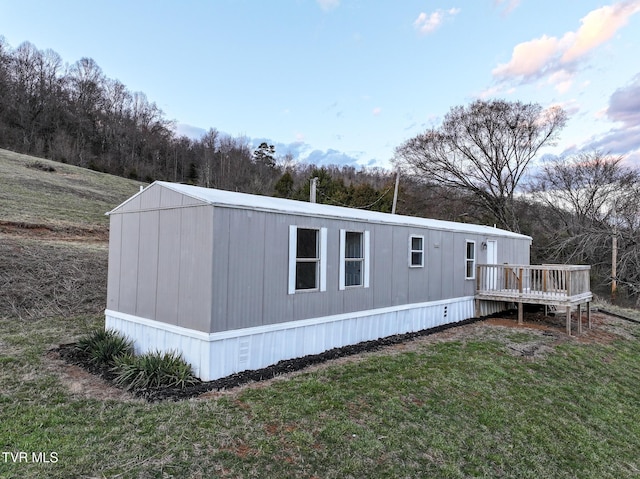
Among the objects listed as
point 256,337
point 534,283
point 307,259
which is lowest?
point 256,337

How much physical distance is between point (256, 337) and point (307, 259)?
Answer: 1575 mm

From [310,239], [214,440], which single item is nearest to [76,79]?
[310,239]

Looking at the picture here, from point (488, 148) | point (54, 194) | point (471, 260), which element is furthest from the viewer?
point (488, 148)

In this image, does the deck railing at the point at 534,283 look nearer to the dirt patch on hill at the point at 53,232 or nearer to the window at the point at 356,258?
the window at the point at 356,258

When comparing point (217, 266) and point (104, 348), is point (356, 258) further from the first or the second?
point (104, 348)

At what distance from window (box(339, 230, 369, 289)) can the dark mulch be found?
1.17 meters

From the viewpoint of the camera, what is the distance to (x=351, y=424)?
4137 mm

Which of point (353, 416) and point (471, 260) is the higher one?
point (471, 260)

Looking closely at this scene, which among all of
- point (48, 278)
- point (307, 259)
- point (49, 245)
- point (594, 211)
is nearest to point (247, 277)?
point (307, 259)

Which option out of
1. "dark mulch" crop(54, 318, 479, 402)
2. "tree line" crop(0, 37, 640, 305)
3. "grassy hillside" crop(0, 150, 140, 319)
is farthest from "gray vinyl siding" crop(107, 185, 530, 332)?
"tree line" crop(0, 37, 640, 305)

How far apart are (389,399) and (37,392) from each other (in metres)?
4.23

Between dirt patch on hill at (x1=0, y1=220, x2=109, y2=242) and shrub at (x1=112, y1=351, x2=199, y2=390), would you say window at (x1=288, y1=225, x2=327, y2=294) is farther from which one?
dirt patch on hill at (x1=0, y1=220, x2=109, y2=242)

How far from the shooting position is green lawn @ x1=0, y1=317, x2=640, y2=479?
3340 millimetres

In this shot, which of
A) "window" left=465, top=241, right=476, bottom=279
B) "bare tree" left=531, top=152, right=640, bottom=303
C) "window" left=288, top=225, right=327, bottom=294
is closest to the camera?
"window" left=288, top=225, right=327, bottom=294
